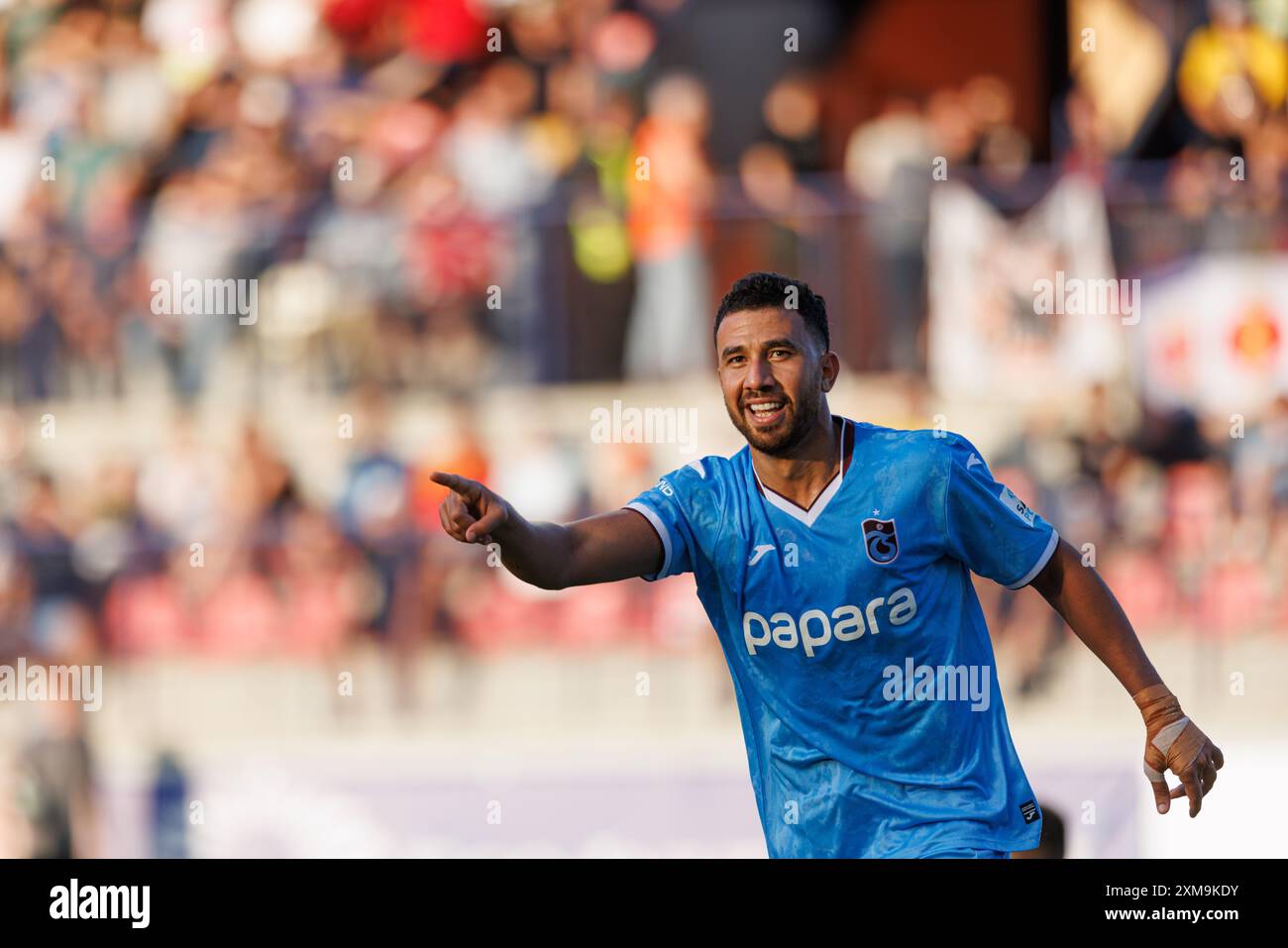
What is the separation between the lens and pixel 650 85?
13.8 meters

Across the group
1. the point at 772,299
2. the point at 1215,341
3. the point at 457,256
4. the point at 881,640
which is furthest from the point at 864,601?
the point at 457,256

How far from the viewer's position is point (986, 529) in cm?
515

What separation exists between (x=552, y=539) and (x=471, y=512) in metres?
0.31

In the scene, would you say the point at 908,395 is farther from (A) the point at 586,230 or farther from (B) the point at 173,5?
(B) the point at 173,5

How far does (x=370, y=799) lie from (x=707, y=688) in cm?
207

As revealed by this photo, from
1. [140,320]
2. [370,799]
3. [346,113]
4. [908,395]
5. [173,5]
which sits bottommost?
[370,799]

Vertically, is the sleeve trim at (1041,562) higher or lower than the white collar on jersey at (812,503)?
lower

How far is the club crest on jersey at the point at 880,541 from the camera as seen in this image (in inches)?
201

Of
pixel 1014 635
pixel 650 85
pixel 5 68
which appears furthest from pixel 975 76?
pixel 5 68

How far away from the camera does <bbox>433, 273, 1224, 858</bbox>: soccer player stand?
505 centimetres

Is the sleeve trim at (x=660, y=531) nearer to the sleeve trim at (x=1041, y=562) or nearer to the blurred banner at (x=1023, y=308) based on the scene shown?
the sleeve trim at (x=1041, y=562)

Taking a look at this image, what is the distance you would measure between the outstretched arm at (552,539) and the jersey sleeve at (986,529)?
81 cm

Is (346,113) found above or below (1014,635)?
above

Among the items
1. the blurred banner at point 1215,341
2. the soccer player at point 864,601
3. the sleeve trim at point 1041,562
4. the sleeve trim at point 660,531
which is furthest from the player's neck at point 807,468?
the blurred banner at point 1215,341
